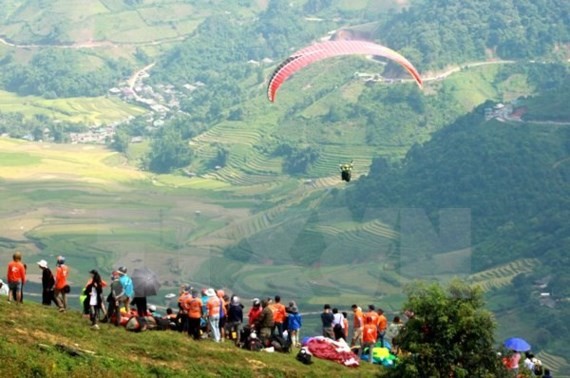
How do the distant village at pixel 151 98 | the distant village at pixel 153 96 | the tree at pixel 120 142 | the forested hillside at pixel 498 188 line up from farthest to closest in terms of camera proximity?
the distant village at pixel 153 96, the distant village at pixel 151 98, the tree at pixel 120 142, the forested hillside at pixel 498 188

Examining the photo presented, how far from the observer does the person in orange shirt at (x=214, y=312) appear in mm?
22578

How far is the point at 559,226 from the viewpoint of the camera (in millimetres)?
70250

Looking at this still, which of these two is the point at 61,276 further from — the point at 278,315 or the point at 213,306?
the point at 278,315

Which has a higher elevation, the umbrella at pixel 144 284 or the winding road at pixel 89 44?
the winding road at pixel 89 44

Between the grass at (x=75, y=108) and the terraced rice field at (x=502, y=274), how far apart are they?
223 feet

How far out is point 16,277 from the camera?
22203mm

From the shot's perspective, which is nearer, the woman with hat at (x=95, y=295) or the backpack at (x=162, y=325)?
the woman with hat at (x=95, y=295)

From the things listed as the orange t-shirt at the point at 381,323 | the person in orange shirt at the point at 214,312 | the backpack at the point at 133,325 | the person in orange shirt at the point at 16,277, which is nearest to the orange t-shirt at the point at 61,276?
the person in orange shirt at the point at 16,277

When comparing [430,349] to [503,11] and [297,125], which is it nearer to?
[297,125]

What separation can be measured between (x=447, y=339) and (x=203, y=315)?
4.38 meters

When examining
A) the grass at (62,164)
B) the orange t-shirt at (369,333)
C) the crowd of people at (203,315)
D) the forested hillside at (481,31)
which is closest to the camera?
the crowd of people at (203,315)

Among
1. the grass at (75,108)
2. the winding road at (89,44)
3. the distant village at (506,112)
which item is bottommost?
the distant village at (506,112)

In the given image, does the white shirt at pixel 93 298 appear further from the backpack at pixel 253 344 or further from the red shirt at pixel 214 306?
the backpack at pixel 253 344

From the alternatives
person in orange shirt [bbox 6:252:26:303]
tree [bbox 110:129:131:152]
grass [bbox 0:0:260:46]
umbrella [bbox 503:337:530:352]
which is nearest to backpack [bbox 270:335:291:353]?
umbrella [bbox 503:337:530:352]
